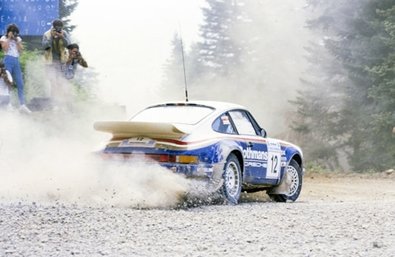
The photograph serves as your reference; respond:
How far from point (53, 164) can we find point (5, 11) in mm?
8856

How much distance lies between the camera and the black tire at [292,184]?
13320mm

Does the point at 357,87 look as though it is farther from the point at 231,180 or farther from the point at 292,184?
the point at 231,180

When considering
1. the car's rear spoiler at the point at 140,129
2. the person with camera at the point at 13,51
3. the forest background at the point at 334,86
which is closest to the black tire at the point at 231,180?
the car's rear spoiler at the point at 140,129

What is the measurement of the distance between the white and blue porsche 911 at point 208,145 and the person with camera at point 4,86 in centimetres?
453

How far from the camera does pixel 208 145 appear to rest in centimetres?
1094

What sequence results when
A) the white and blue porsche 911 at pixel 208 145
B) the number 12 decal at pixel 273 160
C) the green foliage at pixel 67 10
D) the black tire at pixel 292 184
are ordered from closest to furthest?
the white and blue porsche 911 at pixel 208 145 < the number 12 decal at pixel 273 160 < the black tire at pixel 292 184 < the green foliage at pixel 67 10

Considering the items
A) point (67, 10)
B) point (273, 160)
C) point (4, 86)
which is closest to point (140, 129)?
point (273, 160)

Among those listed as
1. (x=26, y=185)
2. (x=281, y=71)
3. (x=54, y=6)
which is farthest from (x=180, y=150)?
(x=281, y=71)

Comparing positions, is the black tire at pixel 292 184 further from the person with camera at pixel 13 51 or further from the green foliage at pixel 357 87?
the green foliage at pixel 357 87

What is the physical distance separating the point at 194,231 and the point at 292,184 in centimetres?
602

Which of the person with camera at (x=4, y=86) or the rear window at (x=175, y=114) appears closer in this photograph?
the rear window at (x=175, y=114)

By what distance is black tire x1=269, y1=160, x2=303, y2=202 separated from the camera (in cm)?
1332

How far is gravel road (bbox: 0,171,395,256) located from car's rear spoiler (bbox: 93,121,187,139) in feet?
3.62

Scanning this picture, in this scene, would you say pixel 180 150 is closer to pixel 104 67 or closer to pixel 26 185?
pixel 26 185
